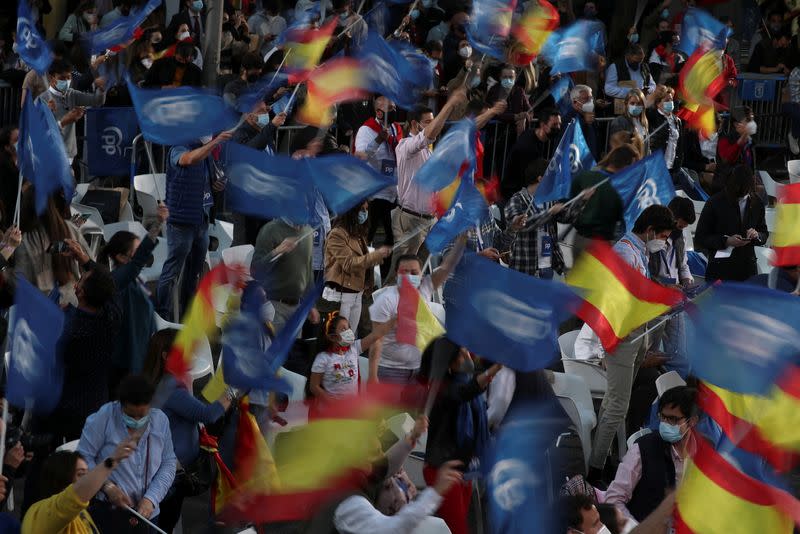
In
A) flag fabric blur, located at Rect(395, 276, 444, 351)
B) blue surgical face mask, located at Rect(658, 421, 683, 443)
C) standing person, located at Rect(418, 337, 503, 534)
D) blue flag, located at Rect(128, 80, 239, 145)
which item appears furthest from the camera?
blue flag, located at Rect(128, 80, 239, 145)

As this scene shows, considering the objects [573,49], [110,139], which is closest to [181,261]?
[110,139]

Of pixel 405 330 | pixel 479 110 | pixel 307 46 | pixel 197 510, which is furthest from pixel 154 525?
pixel 479 110

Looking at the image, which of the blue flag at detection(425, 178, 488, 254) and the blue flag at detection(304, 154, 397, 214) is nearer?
the blue flag at detection(304, 154, 397, 214)

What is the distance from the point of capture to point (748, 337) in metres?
6.28

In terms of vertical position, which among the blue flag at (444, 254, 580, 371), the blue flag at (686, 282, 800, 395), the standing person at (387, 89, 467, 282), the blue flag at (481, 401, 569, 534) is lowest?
the standing person at (387, 89, 467, 282)

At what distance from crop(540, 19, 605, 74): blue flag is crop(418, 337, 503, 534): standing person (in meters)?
6.13

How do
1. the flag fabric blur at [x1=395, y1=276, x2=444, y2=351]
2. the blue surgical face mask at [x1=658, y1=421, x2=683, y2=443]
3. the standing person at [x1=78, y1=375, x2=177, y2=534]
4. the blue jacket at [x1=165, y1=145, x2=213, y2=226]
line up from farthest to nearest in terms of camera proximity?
the blue jacket at [x1=165, y1=145, x2=213, y2=226] < the flag fabric blur at [x1=395, y1=276, x2=444, y2=351] < the blue surgical face mask at [x1=658, y1=421, x2=683, y2=443] < the standing person at [x1=78, y1=375, x2=177, y2=534]

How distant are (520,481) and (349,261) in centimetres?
417

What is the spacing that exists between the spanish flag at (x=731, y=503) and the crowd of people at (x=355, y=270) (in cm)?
22

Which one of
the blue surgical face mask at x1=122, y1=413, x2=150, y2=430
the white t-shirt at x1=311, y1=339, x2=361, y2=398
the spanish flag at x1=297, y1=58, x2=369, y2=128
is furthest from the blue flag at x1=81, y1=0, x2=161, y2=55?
the blue surgical face mask at x1=122, y1=413, x2=150, y2=430

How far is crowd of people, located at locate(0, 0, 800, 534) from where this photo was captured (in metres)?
7.21

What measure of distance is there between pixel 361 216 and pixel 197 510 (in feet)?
8.17

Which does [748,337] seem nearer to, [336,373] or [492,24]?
[336,373]

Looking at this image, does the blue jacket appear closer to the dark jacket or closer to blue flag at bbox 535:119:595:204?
blue flag at bbox 535:119:595:204
